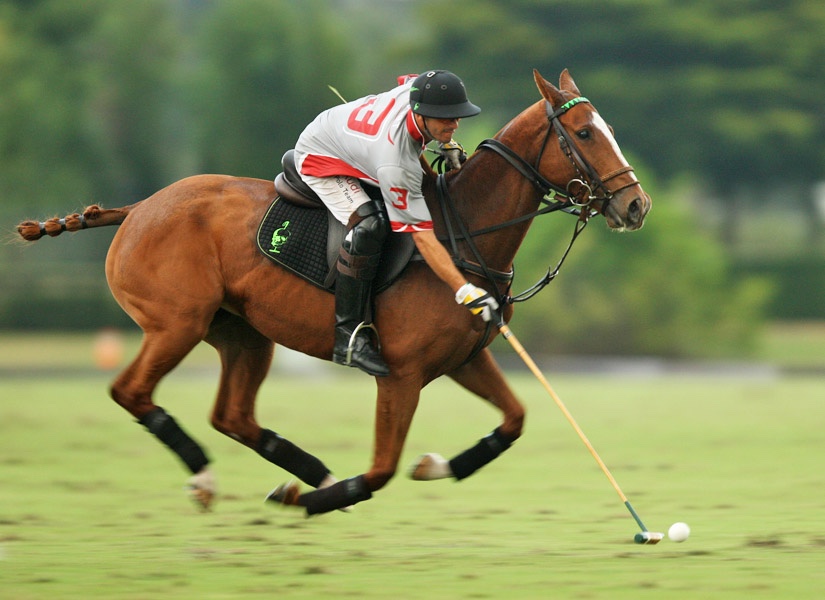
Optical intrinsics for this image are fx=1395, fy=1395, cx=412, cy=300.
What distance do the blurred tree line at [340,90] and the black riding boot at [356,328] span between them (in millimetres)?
22492

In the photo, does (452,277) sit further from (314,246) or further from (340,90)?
A: (340,90)

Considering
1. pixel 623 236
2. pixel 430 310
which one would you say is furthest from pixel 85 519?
pixel 623 236

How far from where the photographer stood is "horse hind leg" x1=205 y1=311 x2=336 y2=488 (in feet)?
24.5

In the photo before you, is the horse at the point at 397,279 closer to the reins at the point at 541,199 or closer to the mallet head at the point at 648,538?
the reins at the point at 541,199

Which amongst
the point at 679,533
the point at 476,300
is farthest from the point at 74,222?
the point at 679,533

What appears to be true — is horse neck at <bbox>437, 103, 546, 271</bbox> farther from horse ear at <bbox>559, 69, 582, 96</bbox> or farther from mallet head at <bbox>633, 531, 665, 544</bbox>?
mallet head at <bbox>633, 531, 665, 544</bbox>

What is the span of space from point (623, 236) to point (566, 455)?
11.8m

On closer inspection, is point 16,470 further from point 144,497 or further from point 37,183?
point 37,183

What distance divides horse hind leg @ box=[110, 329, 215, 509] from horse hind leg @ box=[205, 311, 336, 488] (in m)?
0.44

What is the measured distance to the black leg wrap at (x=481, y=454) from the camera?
23.6 feet

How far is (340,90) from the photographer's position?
32438mm

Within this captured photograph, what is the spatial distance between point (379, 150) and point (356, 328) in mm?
868

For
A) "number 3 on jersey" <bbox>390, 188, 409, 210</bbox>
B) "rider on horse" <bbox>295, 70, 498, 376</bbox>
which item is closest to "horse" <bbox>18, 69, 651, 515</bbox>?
"rider on horse" <bbox>295, 70, 498, 376</bbox>

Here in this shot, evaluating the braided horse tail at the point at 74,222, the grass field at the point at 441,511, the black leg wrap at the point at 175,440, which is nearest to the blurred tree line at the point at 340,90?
the grass field at the point at 441,511
